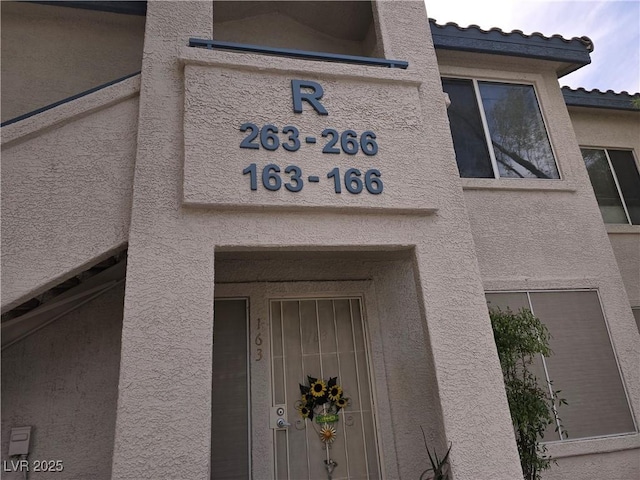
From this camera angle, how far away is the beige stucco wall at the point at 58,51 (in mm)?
5613

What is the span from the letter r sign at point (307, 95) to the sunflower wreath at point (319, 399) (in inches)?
126

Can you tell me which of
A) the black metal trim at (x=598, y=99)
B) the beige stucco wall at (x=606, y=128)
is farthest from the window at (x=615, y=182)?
the black metal trim at (x=598, y=99)

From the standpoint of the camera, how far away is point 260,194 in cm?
397

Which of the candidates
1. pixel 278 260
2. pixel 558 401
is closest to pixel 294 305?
pixel 278 260

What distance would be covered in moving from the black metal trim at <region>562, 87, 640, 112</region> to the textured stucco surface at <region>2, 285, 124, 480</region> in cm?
865

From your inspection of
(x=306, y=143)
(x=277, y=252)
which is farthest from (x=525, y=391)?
(x=306, y=143)

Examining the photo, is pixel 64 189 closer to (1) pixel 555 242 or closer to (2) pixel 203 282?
(2) pixel 203 282

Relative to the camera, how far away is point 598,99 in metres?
8.07

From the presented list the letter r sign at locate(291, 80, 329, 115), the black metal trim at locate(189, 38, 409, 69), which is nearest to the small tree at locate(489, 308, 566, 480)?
the letter r sign at locate(291, 80, 329, 115)

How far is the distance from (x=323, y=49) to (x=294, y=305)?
424 cm

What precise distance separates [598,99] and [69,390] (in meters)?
10.0

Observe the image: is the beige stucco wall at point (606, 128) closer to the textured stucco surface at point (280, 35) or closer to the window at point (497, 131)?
the window at point (497, 131)

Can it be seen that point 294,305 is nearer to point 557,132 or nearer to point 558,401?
point 558,401

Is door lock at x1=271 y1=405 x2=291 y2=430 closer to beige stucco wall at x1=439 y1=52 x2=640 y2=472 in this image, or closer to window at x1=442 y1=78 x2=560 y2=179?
beige stucco wall at x1=439 y1=52 x2=640 y2=472
